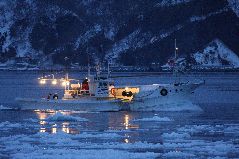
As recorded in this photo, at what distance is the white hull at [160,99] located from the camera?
68.2 m

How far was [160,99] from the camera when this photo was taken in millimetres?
68562

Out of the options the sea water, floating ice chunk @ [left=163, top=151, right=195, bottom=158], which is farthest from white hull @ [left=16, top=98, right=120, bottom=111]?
floating ice chunk @ [left=163, top=151, right=195, bottom=158]

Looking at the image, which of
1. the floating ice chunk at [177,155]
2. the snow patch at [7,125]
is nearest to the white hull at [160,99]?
the snow patch at [7,125]

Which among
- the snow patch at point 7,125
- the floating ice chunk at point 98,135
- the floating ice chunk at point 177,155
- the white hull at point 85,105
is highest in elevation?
the white hull at point 85,105

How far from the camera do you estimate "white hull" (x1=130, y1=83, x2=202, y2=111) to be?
2685 inches

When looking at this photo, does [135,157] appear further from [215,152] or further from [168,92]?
[168,92]

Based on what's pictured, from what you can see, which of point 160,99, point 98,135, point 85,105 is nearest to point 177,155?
point 98,135

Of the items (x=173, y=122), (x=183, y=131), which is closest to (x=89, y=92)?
(x=173, y=122)

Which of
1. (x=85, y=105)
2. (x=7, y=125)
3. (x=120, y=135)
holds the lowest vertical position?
(x=120, y=135)

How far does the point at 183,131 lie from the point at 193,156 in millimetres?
11049

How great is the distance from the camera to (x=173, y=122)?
5666 cm

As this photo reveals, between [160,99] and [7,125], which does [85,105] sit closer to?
[160,99]

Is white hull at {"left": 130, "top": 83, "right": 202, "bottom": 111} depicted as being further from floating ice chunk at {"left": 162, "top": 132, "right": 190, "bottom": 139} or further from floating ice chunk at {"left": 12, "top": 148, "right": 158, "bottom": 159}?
floating ice chunk at {"left": 12, "top": 148, "right": 158, "bottom": 159}

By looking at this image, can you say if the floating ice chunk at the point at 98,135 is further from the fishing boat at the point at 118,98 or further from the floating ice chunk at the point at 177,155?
the fishing boat at the point at 118,98
